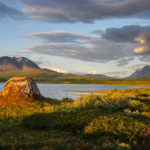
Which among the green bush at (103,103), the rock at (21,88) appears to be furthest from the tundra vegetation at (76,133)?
the rock at (21,88)

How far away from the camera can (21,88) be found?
2364cm

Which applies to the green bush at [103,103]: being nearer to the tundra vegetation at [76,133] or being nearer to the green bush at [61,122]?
the tundra vegetation at [76,133]

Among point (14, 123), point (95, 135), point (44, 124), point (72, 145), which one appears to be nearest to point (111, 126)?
point (95, 135)

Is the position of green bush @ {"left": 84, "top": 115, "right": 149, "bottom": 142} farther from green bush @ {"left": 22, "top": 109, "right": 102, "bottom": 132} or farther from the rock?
the rock

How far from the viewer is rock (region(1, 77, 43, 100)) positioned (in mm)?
23406

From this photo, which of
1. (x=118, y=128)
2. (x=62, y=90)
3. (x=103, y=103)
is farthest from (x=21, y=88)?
(x=62, y=90)

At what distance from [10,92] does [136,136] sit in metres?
17.8

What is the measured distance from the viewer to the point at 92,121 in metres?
11.2

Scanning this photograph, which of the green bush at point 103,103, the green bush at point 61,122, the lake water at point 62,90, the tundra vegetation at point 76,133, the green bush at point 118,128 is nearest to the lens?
the tundra vegetation at point 76,133

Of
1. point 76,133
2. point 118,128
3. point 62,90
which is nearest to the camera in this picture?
point 118,128

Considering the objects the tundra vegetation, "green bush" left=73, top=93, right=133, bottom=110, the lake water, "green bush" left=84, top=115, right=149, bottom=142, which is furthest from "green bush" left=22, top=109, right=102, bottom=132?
the lake water

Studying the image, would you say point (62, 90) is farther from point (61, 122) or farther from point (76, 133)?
point (76, 133)

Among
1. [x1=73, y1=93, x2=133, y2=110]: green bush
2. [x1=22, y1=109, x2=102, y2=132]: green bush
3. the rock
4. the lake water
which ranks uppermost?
the rock

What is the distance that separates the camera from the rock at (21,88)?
23406 millimetres
